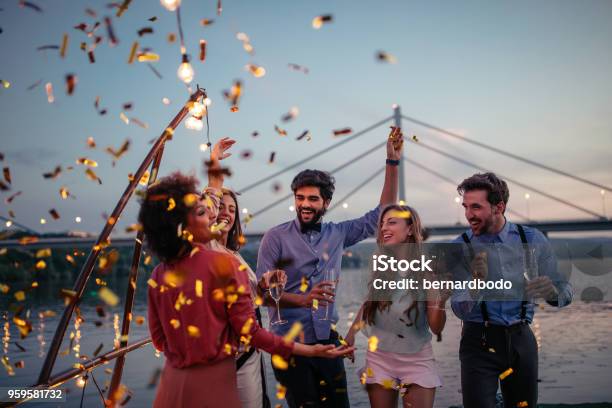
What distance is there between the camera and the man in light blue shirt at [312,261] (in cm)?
362

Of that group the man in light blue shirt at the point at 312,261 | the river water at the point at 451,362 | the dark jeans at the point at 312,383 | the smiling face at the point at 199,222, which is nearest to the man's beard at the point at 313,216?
the man in light blue shirt at the point at 312,261

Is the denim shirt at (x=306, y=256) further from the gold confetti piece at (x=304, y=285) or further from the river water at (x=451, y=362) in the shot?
the river water at (x=451, y=362)

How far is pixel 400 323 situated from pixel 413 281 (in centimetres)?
29

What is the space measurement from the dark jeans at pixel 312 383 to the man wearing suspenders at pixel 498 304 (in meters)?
0.78

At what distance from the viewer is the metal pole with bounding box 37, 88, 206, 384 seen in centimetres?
307

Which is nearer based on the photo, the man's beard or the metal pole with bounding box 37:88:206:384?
the metal pole with bounding box 37:88:206:384

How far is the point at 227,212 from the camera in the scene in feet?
12.1

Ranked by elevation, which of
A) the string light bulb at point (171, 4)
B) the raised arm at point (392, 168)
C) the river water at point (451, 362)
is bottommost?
the river water at point (451, 362)

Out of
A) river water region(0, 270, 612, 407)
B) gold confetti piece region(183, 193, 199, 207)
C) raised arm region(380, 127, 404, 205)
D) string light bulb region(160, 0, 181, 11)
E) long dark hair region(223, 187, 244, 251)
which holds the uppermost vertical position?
string light bulb region(160, 0, 181, 11)

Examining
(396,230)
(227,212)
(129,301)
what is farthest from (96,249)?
(396,230)

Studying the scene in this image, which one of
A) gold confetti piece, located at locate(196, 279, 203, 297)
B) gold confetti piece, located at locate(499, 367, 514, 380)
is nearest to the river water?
gold confetti piece, located at locate(196, 279, 203, 297)

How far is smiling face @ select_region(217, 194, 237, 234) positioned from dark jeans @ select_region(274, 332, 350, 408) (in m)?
0.91

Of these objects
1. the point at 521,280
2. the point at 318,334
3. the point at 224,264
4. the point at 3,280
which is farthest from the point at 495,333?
the point at 3,280

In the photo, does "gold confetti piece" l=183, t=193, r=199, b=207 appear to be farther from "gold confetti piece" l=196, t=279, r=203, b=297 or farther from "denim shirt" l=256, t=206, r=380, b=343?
"denim shirt" l=256, t=206, r=380, b=343
